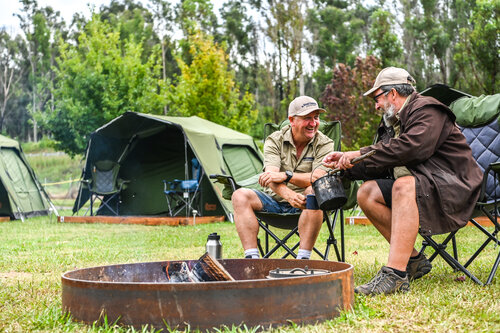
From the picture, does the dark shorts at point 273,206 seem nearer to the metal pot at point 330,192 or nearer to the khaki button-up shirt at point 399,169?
the metal pot at point 330,192

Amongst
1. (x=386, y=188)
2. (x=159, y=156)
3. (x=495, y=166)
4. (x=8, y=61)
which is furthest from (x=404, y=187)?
(x=8, y=61)

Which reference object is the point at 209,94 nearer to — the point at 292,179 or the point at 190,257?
the point at 190,257

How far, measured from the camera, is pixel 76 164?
23469 mm

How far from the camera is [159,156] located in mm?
9438

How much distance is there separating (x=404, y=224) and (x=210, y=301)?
3.43 feet

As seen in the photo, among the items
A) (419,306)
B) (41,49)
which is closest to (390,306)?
(419,306)

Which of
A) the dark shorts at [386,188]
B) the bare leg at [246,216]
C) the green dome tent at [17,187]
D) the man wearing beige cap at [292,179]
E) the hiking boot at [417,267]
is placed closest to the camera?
the dark shorts at [386,188]

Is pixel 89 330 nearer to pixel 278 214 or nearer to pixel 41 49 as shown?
pixel 278 214

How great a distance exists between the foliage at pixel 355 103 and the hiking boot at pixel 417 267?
755cm

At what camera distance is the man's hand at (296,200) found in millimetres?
3113

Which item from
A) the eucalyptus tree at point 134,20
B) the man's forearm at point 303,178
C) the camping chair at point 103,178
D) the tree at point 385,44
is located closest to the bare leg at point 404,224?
the man's forearm at point 303,178

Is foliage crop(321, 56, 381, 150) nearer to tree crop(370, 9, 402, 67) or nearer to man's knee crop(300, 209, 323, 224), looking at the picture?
tree crop(370, 9, 402, 67)

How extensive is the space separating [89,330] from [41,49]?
30.6m

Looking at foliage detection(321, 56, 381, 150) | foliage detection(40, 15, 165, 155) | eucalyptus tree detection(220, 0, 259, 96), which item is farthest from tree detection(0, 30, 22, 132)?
foliage detection(321, 56, 381, 150)
